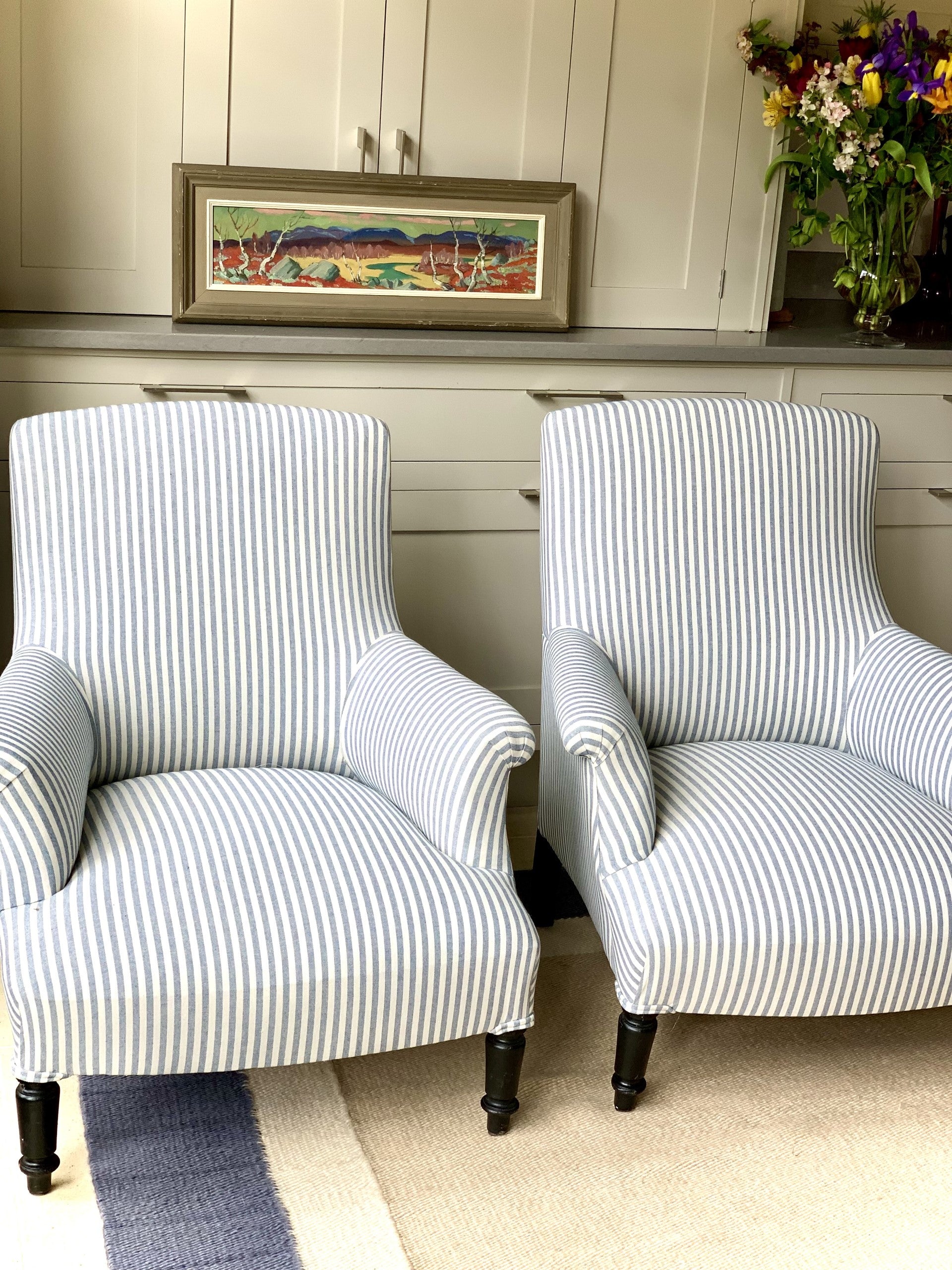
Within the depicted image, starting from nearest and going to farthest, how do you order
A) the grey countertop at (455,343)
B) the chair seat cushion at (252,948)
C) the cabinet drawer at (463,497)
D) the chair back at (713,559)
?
the chair seat cushion at (252,948) < the chair back at (713,559) < the grey countertop at (455,343) < the cabinet drawer at (463,497)

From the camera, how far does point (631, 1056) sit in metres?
1.68

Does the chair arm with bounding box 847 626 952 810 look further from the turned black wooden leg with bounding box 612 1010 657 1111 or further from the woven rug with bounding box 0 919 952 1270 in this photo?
the turned black wooden leg with bounding box 612 1010 657 1111

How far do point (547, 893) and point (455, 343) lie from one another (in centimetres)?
111

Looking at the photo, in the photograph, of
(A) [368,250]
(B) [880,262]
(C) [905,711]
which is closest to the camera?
(C) [905,711]

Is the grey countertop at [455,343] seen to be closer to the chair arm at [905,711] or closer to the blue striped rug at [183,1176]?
the chair arm at [905,711]

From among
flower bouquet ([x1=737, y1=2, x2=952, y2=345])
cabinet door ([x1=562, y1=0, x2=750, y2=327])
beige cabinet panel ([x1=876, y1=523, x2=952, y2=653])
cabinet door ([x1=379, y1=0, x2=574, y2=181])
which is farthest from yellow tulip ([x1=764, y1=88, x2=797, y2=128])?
beige cabinet panel ([x1=876, y1=523, x2=952, y2=653])

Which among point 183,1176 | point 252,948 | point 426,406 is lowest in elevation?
point 183,1176

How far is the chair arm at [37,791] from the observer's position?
1437mm

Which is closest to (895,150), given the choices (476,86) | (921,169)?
(921,169)

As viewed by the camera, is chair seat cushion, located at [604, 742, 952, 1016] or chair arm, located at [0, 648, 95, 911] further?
chair seat cushion, located at [604, 742, 952, 1016]

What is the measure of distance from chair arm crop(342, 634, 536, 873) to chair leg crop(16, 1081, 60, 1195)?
570mm

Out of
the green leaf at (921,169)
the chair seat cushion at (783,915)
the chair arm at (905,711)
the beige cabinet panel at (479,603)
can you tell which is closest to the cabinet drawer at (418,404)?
the beige cabinet panel at (479,603)

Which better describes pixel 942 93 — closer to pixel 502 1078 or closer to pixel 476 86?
pixel 476 86

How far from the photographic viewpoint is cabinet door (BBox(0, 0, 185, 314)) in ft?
8.11
